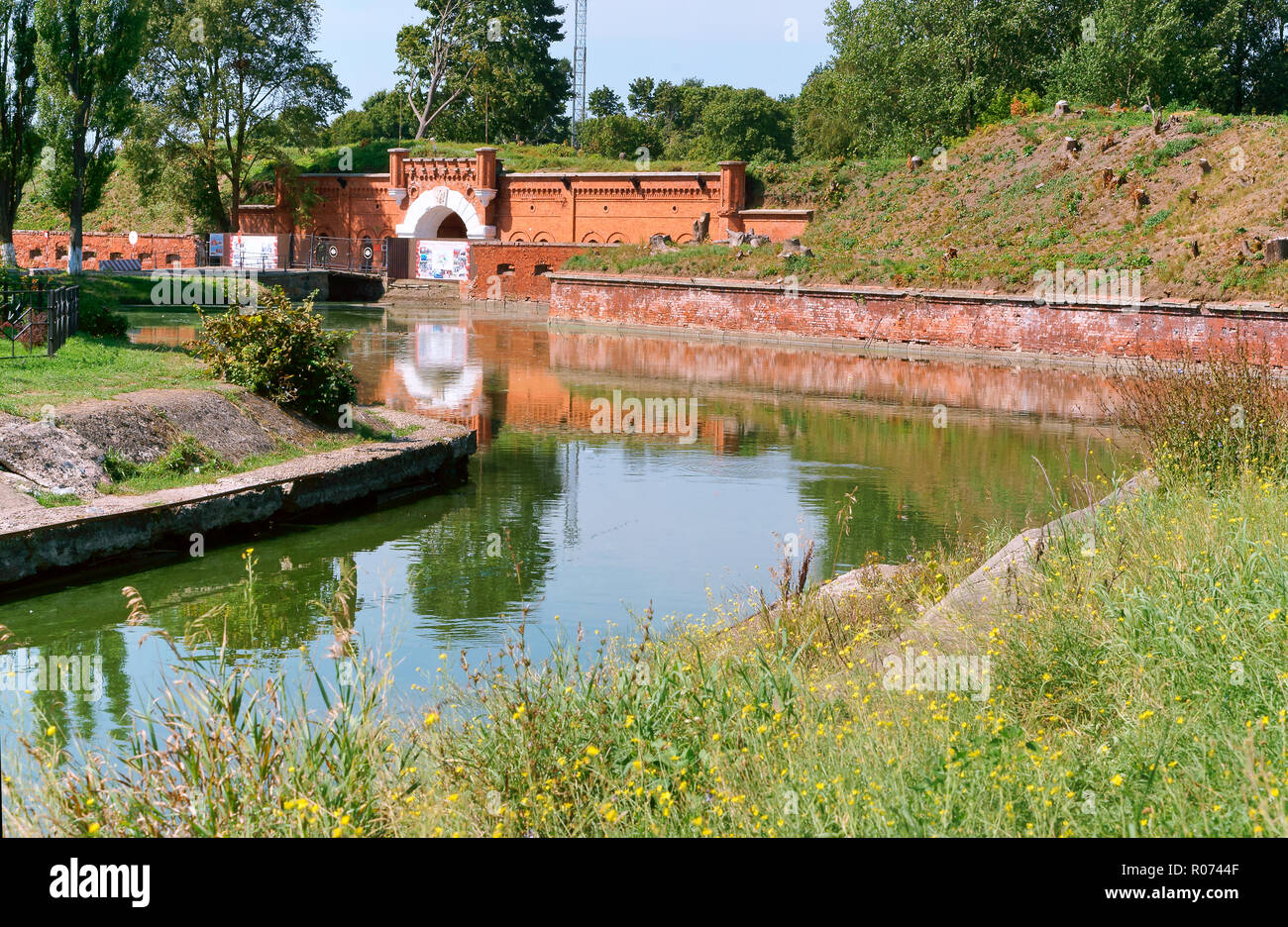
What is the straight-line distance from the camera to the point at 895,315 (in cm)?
2844

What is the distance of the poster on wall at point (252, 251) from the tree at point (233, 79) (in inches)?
97.3

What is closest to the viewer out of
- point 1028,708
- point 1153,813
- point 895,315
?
point 1153,813

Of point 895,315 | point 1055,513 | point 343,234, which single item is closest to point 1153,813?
point 1055,513

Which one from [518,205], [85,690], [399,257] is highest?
[518,205]

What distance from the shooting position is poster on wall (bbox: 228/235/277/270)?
163ft

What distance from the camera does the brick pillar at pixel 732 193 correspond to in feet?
132

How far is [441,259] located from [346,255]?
4.29 metres

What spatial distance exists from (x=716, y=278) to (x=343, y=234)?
22571mm

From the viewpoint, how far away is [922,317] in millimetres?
28000

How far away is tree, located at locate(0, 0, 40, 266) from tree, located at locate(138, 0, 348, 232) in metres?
17.8

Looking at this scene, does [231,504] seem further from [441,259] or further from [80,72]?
[441,259]
